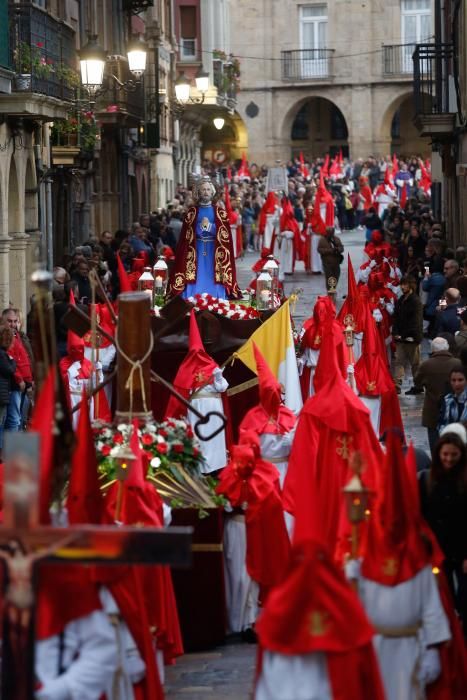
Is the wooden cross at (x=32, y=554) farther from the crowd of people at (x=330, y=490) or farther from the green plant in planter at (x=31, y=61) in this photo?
the green plant in planter at (x=31, y=61)

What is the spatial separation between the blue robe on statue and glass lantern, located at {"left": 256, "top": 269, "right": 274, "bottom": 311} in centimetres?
117

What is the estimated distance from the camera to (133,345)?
9.49m

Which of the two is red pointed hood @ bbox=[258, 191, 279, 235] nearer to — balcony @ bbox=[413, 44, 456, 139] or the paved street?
balcony @ bbox=[413, 44, 456, 139]

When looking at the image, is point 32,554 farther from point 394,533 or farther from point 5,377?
point 5,377

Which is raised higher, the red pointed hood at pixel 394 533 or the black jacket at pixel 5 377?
the black jacket at pixel 5 377

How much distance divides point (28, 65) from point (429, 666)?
1474 centimetres

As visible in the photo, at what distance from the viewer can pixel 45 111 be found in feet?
71.9

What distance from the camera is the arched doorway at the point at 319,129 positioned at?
68812 mm

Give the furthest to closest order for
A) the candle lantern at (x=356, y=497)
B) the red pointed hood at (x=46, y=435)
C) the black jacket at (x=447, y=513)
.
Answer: the black jacket at (x=447, y=513)
the candle lantern at (x=356, y=497)
the red pointed hood at (x=46, y=435)

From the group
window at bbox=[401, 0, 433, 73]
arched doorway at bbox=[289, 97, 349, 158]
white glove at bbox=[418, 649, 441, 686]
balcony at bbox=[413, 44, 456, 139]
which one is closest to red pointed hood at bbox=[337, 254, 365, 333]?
white glove at bbox=[418, 649, 441, 686]

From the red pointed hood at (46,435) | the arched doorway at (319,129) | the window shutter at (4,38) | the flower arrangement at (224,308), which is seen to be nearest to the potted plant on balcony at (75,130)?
the window shutter at (4,38)

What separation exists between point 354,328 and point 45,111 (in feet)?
20.9

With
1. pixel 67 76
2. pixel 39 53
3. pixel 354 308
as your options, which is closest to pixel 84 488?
pixel 354 308

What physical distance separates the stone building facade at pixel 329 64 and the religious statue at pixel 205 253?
46.7 meters
